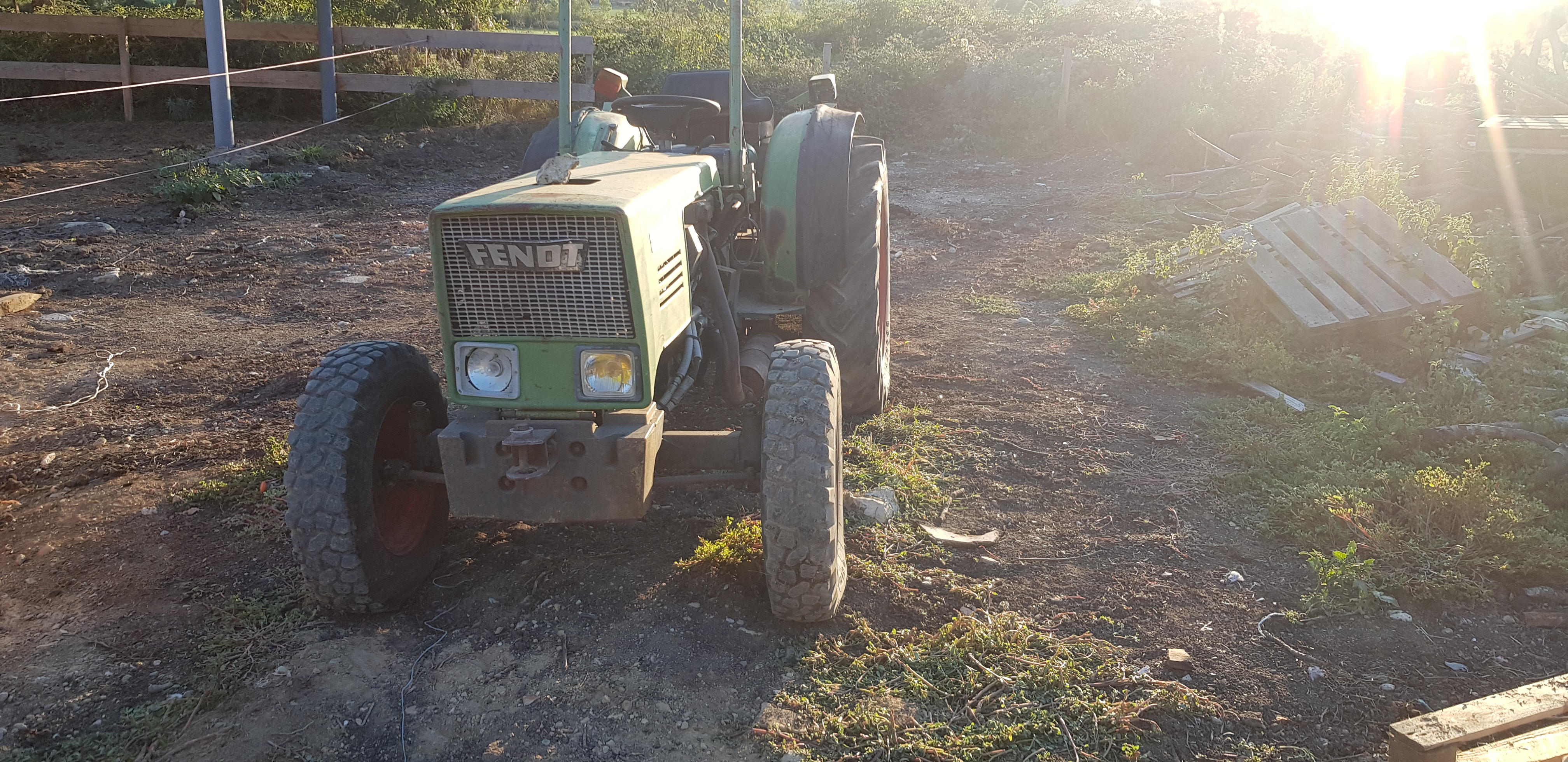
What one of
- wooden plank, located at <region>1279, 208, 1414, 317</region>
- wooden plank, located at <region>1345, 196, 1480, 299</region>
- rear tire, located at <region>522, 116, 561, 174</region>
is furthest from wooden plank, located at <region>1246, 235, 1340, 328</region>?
rear tire, located at <region>522, 116, 561, 174</region>

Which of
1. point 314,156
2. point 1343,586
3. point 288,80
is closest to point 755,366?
point 1343,586

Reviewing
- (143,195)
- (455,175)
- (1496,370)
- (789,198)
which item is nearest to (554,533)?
(789,198)

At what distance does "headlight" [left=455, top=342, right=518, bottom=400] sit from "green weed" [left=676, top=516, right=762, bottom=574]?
1.01 m

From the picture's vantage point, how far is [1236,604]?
376 cm

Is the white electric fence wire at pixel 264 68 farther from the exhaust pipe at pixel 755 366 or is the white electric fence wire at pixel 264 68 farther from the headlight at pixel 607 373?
the headlight at pixel 607 373

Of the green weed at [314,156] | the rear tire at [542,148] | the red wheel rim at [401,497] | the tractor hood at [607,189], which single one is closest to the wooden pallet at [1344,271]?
the tractor hood at [607,189]

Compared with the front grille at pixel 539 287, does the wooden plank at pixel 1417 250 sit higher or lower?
lower

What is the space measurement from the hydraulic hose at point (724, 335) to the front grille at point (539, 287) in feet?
2.70

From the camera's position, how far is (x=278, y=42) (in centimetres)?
1469

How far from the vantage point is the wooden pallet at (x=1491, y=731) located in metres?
2.70

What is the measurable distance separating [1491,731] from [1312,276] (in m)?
4.83

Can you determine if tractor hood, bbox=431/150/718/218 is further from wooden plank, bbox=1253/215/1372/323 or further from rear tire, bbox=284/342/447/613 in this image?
wooden plank, bbox=1253/215/1372/323

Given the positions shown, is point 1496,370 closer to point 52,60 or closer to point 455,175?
point 455,175

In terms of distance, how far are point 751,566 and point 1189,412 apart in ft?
10.3
